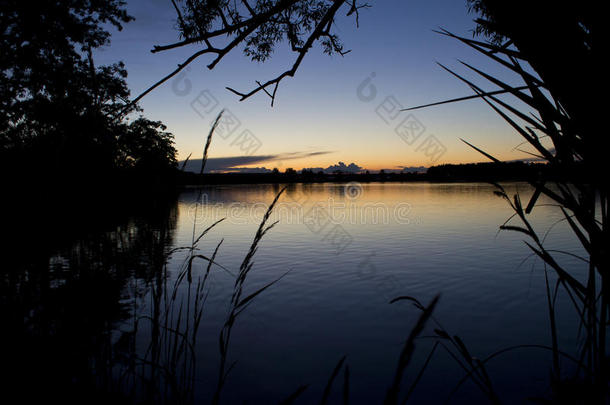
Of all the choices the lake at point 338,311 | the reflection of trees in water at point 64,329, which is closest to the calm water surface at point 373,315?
the lake at point 338,311

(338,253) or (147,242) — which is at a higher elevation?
(147,242)

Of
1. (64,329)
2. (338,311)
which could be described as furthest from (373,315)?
(64,329)

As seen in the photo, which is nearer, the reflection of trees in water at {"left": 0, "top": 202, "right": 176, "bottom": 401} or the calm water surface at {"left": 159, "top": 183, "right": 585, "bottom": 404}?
the reflection of trees in water at {"left": 0, "top": 202, "right": 176, "bottom": 401}

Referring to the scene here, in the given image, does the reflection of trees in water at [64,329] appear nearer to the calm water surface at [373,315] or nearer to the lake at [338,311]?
the lake at [338,311]

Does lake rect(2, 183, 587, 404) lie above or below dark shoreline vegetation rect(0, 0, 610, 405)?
below

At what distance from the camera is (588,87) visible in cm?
89

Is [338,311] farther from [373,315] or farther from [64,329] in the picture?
[64,329]

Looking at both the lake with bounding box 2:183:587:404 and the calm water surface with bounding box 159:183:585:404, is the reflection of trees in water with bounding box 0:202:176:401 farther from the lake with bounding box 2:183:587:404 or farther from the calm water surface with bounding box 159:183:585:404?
the calm water surface with bounding box 159:183:585:404

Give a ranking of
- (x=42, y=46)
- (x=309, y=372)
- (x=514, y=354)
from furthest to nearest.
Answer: (x=42, y=46), (x=514, y=354), (x=309, y=372)

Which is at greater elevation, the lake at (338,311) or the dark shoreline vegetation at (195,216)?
the dark shoreline vegetation at (195,216)

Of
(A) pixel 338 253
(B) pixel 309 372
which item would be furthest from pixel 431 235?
(B) pixel 309 372

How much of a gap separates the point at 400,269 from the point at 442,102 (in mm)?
12041

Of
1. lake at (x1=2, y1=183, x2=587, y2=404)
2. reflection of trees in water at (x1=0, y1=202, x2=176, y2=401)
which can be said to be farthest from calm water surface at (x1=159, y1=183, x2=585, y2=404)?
reflection of trees in water at (x1=0, y1=202, x2=176, y2=401)

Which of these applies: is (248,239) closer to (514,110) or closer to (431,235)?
(431,235)
